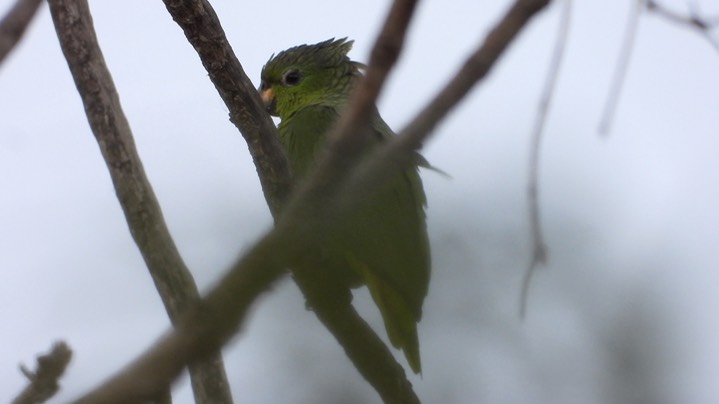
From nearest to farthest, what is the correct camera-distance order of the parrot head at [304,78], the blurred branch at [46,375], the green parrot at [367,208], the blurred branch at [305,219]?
the blurred branch at [305,219], the blurred branch at [46,375], the green parrot at [367,208], the parrot head at [304,78]

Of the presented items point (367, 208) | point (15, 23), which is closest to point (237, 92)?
point (367, 208)

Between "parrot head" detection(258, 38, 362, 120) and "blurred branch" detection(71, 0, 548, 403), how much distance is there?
3887 mm

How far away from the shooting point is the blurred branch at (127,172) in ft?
10.3

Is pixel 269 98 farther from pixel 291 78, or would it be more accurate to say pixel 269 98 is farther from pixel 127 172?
pixel 127 172

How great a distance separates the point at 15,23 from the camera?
1782 mm

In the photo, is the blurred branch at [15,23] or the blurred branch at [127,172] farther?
the blurred branch at [127,172]

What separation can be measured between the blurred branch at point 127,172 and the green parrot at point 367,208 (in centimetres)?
102

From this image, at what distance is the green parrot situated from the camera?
4426 millimetres

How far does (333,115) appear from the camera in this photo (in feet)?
16.2

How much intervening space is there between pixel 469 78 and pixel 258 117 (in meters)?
2.22

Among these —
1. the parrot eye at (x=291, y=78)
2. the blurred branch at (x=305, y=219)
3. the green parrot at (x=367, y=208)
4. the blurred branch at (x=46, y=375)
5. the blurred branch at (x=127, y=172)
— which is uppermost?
the blurred branch at (x=305, y=219)

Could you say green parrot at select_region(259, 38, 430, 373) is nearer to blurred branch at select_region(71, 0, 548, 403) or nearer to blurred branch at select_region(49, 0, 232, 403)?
blurred branch at select_region(49, 0, 232, 403)

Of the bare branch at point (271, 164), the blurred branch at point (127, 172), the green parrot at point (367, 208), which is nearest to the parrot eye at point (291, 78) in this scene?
the green parrot at point (367, 208)

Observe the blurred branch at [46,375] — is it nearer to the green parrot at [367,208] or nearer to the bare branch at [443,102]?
the bare branch at [443,102]
